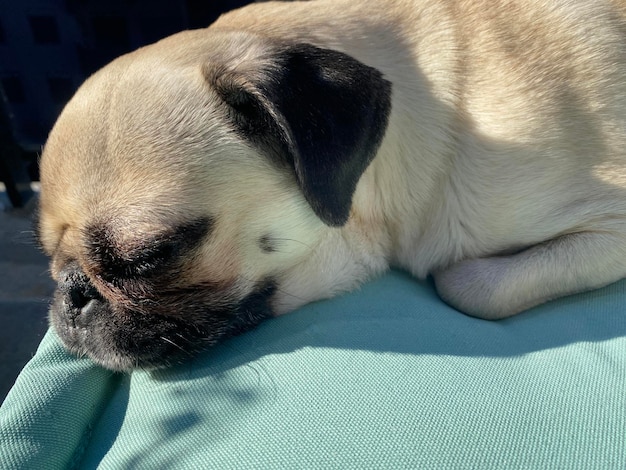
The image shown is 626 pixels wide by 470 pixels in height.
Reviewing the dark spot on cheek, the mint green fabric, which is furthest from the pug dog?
the mint green fabric

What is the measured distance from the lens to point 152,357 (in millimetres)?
1856

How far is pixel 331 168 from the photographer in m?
1.84

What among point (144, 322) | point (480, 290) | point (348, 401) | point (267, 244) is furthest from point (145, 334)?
point (480, 290)

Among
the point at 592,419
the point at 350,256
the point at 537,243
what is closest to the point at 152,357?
the point at 350,256

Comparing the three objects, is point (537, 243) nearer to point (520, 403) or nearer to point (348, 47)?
point (520, 403)

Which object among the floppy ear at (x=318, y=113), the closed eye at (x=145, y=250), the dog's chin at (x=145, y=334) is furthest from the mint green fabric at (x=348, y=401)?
the floppy ear at (x=318, y=113)

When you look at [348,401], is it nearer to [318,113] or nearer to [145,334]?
[145,334]

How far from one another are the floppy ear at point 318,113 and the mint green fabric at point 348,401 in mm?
464

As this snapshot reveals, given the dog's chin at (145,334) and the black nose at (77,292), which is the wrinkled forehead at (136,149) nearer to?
the black nose at (77,292)

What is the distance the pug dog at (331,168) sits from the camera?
1.81 m

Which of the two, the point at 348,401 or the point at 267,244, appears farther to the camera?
the point at 267,244

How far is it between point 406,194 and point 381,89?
501 mm

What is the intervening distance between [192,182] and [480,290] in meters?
1.13

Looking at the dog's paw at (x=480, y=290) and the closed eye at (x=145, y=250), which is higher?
the closed eye at (x=145, y=250)
